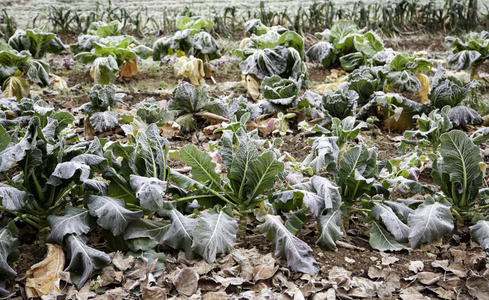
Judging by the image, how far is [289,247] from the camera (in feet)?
8.45

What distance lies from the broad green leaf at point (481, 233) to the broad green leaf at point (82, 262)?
207 centimetres

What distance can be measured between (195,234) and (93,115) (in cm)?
226

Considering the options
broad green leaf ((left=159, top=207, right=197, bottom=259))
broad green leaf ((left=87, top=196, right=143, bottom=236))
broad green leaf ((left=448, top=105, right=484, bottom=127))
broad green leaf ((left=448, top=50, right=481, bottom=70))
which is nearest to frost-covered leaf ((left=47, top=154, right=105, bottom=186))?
broad green leaf ((left=87, top=196, right=143, bottom=236))

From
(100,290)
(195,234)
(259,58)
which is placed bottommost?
(100,290)

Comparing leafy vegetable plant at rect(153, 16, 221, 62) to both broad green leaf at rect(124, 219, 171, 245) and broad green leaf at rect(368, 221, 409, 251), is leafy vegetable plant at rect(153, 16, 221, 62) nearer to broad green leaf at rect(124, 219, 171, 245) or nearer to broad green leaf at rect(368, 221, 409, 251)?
broad green leaf at rect(124, 219, 171, 245)

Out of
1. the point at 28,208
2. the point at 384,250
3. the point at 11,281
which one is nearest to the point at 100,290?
the point at 11,281

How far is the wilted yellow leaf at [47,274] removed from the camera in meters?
2.35

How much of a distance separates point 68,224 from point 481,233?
232 cm

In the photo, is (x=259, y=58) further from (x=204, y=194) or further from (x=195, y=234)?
(x=195, y=234)

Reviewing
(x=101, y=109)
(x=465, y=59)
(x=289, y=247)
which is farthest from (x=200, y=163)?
(x=465, y=59)

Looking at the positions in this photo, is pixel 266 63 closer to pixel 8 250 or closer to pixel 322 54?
pixel 322 54

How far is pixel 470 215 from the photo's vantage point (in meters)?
2.91

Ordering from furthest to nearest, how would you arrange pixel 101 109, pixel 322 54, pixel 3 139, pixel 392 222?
1. pixel 322 54
2. pixel 101 109
3. pixel 392 222
4. pixel 3 139

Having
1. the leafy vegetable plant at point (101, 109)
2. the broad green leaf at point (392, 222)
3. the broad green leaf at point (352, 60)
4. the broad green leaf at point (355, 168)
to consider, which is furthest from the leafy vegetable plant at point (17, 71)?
the broad green leaf at point (392, 222)
